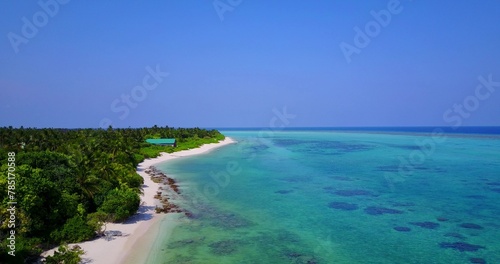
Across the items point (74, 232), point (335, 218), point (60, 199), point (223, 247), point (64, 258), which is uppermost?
point (60, 199)

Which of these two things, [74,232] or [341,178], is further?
[341,178]

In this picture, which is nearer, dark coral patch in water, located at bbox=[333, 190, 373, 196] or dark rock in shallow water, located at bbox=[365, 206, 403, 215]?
dark rock in shallow water, located at bbox=[365, 206, 403, 215]

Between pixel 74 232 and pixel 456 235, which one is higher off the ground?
pixel 74 232

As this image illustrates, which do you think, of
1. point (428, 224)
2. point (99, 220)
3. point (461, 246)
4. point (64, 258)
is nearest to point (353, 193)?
point (428, 224)

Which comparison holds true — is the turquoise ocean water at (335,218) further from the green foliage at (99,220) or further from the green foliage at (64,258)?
the green foliage at (99,220)

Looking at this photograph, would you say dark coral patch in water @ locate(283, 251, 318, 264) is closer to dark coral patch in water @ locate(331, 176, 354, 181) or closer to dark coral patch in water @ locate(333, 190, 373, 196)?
dark coral patch in water @ locate(333, 190, 373, 196)

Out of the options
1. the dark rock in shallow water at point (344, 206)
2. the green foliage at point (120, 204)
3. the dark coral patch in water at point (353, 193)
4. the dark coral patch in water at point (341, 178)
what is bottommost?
the dark rock in shallow water at point (344, 206)

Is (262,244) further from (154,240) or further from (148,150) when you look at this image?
(148,150)

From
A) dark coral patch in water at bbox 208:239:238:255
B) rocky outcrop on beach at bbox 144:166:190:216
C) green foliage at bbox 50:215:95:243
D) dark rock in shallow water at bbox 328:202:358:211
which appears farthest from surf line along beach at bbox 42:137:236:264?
dark rock in shallow water at bbox 328:202:358:211

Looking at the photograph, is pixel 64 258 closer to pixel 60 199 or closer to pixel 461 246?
pixel 60 199

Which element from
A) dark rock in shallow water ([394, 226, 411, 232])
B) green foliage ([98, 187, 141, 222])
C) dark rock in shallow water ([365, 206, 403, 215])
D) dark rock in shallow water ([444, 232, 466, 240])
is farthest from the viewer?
dark rock in shallow water ([365, 206, 403, 215])

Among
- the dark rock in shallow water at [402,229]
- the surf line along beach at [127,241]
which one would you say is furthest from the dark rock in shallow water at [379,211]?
the surf line along beach at [127,241]

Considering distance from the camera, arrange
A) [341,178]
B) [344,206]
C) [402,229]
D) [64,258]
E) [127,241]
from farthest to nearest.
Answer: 1. [341,178]
2. [344,206]
3. [402,229]
4. [127,241]
5. [64,258]

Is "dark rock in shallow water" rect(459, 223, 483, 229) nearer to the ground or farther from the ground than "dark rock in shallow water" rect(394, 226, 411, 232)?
nearer to the ground
